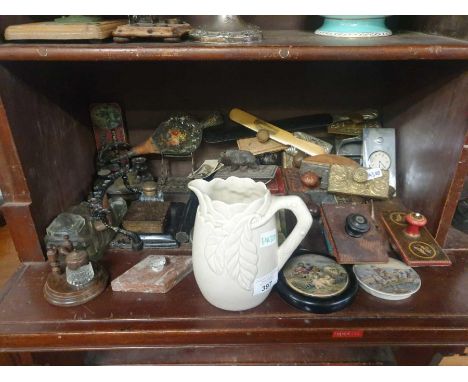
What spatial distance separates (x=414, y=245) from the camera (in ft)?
2.28

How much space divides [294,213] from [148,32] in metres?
0.38

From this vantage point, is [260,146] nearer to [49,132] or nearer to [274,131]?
[274,131]

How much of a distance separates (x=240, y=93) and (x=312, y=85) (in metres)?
0.19

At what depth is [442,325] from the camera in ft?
1.91

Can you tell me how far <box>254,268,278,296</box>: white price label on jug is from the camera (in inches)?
22.2

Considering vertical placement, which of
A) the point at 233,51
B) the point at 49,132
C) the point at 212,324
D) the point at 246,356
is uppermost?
the point at 233,51

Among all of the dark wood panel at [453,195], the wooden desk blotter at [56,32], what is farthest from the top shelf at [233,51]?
the dark wood panel at [453,195]

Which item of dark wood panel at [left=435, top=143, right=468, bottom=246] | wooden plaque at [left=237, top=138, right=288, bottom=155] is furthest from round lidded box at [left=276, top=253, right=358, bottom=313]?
wooden plaque at [left=237, top=138, right=288, bottom=155]

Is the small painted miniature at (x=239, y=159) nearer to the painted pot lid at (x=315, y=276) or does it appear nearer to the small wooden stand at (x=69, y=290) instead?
the painted pot lid at (x=315, y=276)

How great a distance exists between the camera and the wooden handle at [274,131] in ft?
2.95

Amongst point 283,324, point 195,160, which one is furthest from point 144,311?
point 195,160

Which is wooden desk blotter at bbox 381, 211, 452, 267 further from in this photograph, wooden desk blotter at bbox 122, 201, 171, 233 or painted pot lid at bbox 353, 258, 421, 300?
wooden desk blotter at bbox 122, 201, 171, 233

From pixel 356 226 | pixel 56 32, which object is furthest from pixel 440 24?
pixel 56 32

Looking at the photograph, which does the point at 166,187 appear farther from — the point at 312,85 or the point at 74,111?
the point at 312,85
